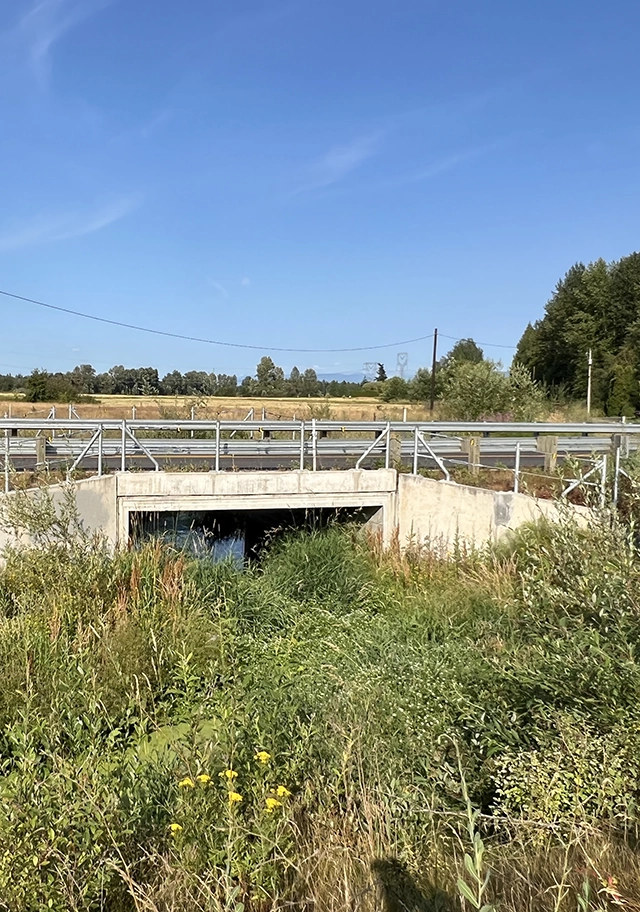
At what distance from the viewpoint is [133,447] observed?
14.1m

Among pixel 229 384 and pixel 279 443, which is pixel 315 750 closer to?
pixel 279 443

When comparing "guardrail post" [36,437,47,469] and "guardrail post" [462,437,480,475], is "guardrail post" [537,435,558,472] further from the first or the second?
"guardrail post" [36,437,47,469]

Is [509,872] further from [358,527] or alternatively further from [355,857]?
[358,527]

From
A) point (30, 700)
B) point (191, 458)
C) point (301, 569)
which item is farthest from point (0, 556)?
point (191, 458)

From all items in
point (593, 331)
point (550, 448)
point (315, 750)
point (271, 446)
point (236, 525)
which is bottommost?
point (236, 525)

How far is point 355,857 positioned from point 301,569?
7.88 metres

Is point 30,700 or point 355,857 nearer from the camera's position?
point 355,857

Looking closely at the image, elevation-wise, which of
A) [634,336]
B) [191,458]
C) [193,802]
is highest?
[634,336]

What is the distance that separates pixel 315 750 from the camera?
4.79 metres

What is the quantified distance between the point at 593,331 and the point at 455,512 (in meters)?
49.1

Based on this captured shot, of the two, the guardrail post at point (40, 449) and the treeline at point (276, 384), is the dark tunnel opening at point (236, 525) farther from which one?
the treeline at point (276, 384)

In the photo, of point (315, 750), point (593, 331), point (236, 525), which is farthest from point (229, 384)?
point (315, 750)

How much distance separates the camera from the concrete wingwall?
11070 millimetres

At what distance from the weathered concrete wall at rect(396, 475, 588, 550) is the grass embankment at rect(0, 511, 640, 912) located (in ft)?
6.54
